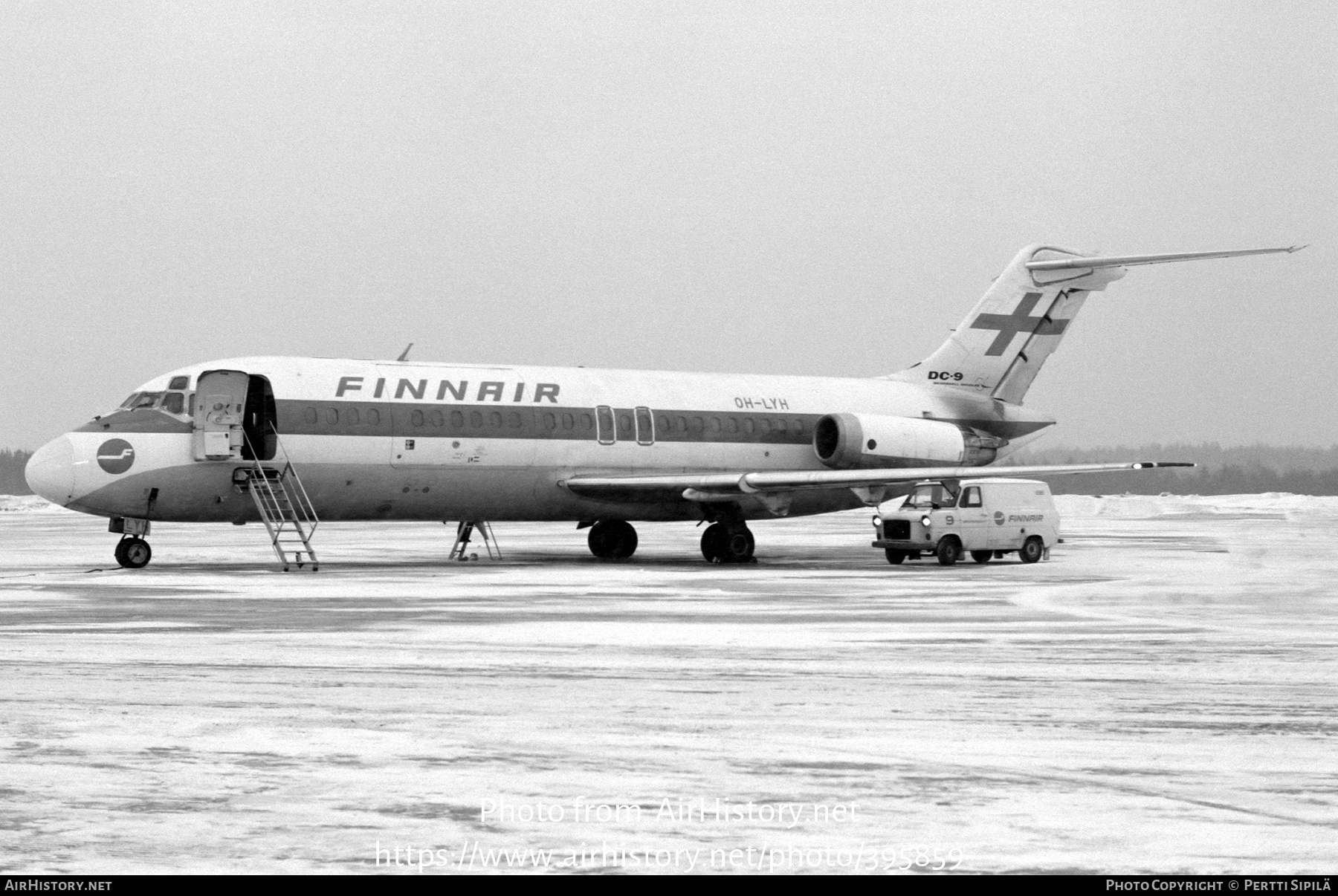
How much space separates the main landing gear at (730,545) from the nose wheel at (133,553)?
411 inches

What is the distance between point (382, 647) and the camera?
1488cm

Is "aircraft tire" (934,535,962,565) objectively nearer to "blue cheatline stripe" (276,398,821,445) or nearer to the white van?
the white van

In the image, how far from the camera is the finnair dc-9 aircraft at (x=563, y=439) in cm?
2744

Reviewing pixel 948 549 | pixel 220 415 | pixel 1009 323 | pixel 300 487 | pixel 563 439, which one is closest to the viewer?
pixel 220 415

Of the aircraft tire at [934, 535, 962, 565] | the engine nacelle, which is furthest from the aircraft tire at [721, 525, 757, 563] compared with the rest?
the aircraft tire at [934, 535, 962, 565]

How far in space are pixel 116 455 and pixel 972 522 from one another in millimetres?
15099

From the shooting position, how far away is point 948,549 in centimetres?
3022

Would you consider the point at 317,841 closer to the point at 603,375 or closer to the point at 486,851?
the point at 486,851

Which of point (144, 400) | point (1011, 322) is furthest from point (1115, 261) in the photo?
point (144, 400)

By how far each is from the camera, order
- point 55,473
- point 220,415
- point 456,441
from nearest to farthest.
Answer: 1. point 55,473
2. point 220,415
3. point 456,441

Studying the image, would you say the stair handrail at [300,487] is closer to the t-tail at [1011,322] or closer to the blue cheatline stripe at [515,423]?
the blue cheatline stripe at [515,423]

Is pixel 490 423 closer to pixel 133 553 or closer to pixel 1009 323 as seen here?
pixel 133 553

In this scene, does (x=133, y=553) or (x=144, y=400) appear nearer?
(x=133, y=553)

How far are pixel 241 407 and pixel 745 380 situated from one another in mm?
11236
